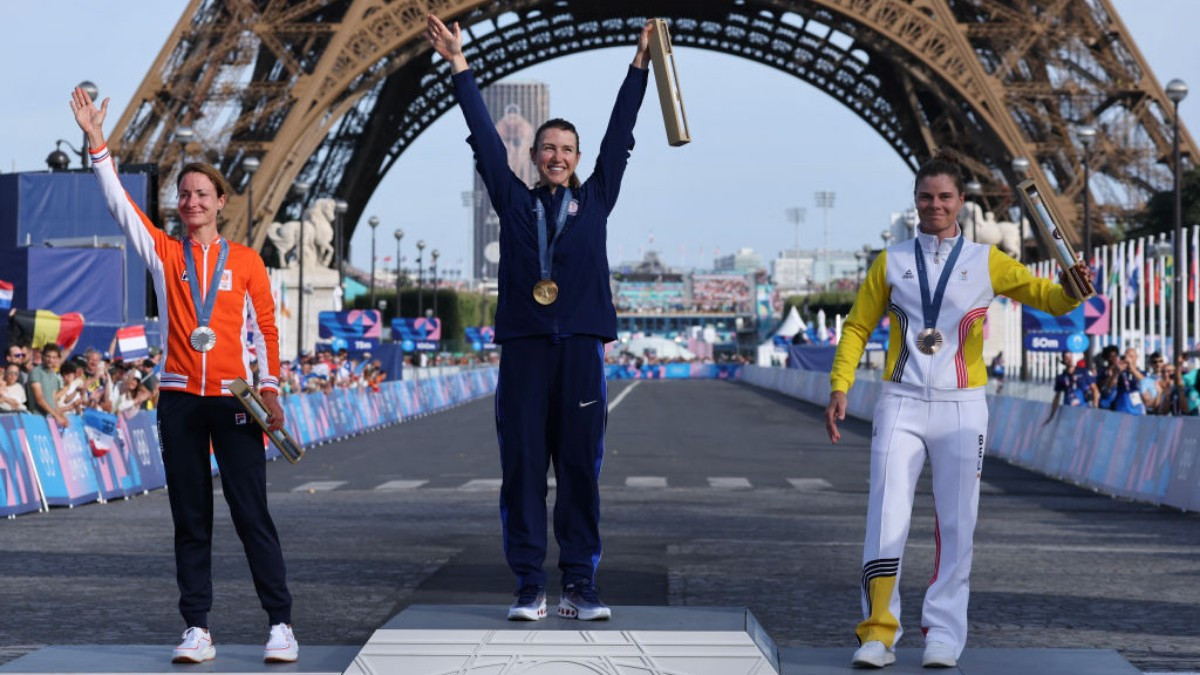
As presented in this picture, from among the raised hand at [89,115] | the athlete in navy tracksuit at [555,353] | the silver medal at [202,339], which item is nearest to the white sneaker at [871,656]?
the athlete in navy tracksuit at [555,353]

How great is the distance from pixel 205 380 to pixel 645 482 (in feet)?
46.9

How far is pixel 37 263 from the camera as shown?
2850cm

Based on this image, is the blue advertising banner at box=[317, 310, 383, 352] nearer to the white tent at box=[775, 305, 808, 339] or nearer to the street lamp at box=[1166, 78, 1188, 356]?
the street lamp at box=[1166, 78, 1188, 356]

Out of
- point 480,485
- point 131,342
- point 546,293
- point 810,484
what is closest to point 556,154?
point 546,293

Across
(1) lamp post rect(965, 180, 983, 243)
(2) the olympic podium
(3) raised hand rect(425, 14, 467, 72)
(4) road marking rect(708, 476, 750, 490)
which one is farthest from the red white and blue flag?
(1) lamp post rect(965, 180, 983, 243)

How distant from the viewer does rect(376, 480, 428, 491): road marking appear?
66.4 ft

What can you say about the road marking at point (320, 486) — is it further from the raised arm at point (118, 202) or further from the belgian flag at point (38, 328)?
the raised arm at point (118, 202)

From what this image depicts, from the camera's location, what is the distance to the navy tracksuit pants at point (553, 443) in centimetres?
708

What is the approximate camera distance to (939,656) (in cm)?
673

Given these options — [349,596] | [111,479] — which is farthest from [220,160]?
[349,596]

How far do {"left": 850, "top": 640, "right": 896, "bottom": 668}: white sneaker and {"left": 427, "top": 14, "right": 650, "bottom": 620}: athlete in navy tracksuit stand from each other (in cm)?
92

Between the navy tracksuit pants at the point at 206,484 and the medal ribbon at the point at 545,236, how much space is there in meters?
1.12

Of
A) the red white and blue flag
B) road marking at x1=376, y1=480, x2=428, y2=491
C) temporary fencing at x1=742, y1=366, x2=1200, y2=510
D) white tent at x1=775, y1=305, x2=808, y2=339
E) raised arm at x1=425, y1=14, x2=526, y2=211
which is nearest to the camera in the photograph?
raised arm at x1=425, y1=14, x2=526, y2=211

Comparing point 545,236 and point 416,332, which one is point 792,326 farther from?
point 545,236
